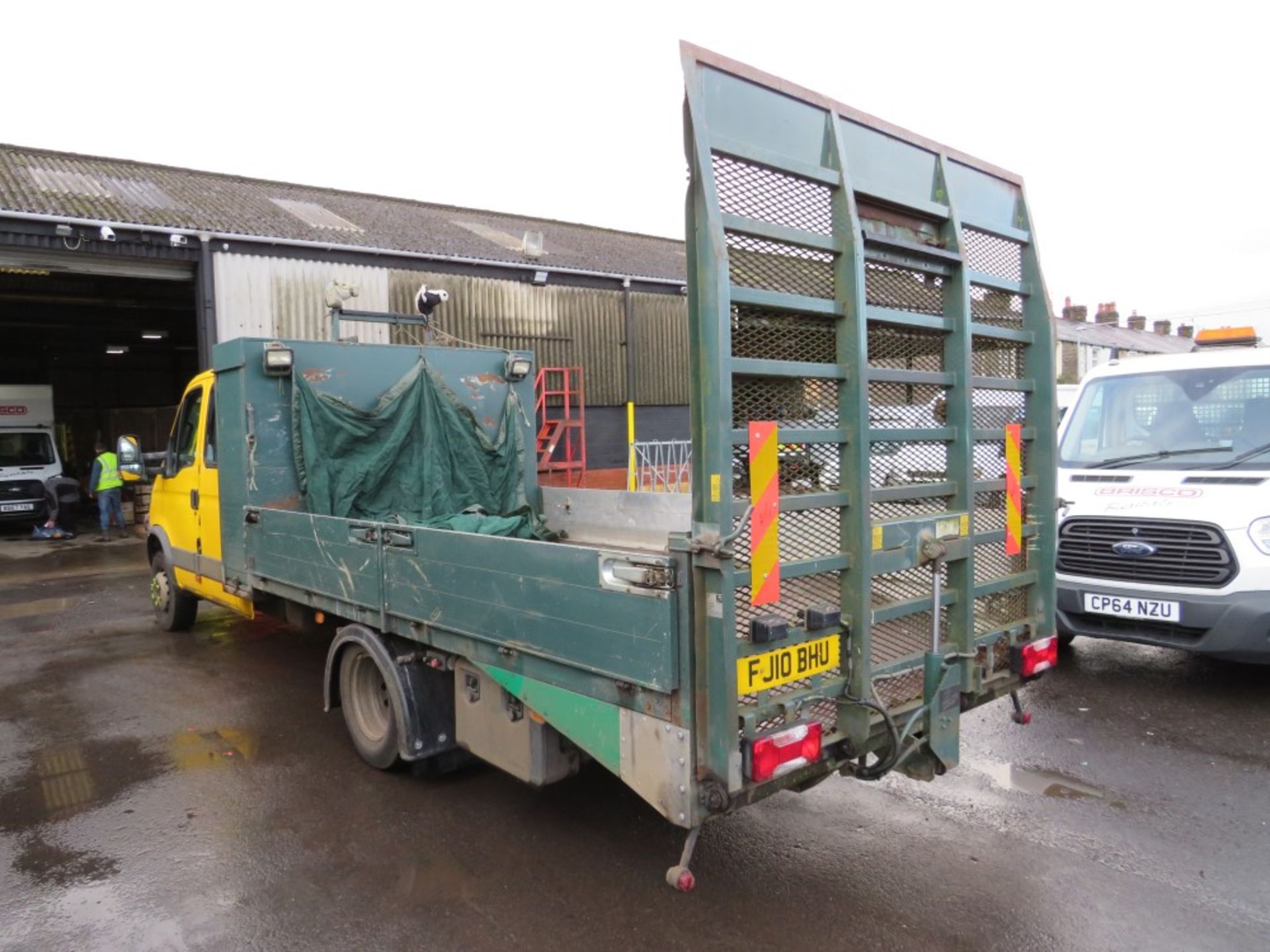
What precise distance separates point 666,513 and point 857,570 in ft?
8.02

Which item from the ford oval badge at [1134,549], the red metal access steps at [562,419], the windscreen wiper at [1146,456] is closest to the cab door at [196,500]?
the ford oval badge at [1134,549]

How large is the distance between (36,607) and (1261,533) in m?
11.8

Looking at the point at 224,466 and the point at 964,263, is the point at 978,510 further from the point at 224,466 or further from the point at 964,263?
the point at 224,466

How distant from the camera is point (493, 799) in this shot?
4551 millimetres

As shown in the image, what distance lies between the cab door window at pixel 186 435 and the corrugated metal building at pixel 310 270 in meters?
6.63

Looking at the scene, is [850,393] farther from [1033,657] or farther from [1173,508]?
[1173,508]

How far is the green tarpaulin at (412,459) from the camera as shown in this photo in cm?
622

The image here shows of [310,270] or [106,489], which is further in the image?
[106,489]

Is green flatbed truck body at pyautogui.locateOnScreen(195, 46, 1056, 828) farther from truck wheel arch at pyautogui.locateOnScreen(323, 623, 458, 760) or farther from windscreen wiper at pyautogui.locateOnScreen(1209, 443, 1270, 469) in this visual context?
windscreen wiper at pyautogui.locateOnScreen(1209, 443, 1270, 469)

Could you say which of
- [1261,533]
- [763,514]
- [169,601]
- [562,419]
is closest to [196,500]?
[169,601]

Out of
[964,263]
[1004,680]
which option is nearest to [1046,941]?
[1004,680]

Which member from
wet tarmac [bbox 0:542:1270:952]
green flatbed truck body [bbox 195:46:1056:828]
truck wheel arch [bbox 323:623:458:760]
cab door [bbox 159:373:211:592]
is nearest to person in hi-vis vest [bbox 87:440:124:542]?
cab door [bbox 159:373:211:592]

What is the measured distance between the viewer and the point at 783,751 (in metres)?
3.00

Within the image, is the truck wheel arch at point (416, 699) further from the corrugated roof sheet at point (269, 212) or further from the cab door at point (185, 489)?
the corrugated roof sheet at point (269, 212)
